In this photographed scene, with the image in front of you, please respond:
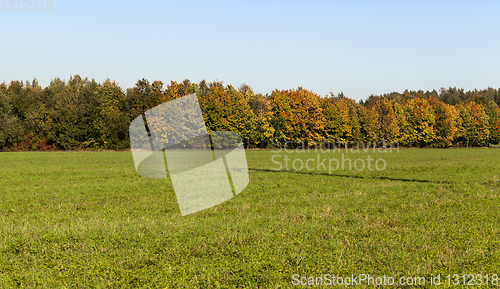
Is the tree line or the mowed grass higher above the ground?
the tree line

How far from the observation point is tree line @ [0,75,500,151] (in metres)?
83.3

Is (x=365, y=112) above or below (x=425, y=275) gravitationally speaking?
above

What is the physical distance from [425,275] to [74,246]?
817 centimetres

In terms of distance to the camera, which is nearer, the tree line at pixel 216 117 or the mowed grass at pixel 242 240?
the mowed grass at pixel 242 240

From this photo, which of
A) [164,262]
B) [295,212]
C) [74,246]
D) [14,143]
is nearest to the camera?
[164,262]

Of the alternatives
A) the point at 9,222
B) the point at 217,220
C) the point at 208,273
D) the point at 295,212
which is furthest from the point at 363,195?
the point at 9,222

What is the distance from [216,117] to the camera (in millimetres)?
86438

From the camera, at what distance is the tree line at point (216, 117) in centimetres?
8331

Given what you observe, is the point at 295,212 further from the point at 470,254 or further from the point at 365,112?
the point at 365,112

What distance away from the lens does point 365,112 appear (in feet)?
346

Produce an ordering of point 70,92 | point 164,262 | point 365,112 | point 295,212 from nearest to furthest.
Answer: point 164,262
point 295,212
point 70,92
point 365,112

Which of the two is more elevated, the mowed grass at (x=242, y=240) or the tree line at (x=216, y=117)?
the tree line at (x=216, y=117)

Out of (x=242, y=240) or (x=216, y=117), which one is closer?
(x=242, y=240)

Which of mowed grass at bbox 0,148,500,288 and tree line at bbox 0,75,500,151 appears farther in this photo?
tree line at bbox 0,75,500,151
